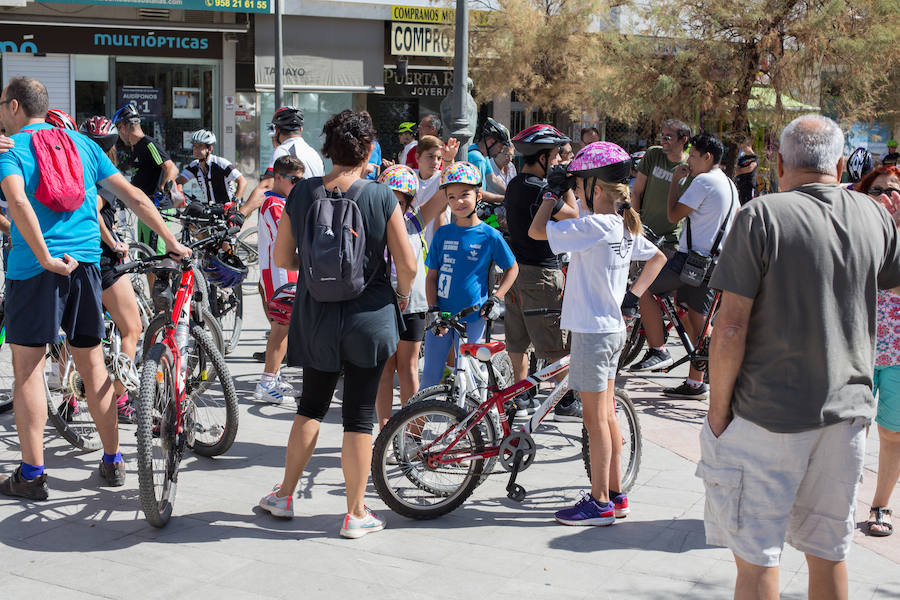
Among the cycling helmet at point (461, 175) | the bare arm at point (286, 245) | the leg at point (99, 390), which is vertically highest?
the cycling helmet at point (461, 175)

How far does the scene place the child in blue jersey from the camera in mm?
5699

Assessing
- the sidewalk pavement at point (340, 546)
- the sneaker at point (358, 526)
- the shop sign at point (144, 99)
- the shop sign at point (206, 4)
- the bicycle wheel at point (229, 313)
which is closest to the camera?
the sidewalk pavement at point (340, 546)

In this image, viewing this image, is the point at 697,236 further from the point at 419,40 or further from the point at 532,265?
the point at 419,40

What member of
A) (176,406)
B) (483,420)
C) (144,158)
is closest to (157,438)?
(176,406)

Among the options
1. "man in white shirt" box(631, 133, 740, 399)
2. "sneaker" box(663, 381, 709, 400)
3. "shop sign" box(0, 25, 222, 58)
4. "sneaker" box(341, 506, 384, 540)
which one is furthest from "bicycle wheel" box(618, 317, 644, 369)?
"shop sign" box(0, 25, 222, 58)

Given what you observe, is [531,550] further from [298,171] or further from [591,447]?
[298,171]

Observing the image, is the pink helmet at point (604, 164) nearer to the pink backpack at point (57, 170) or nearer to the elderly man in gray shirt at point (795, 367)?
the elderly man in gray shirt at point (795, 367)

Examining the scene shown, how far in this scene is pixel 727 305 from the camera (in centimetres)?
315

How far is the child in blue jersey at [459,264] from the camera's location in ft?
18.7

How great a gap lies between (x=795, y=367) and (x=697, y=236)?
4.43 m

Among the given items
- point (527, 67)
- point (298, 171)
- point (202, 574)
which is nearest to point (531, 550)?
point (202, 574)

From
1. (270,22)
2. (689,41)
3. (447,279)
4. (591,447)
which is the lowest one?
(591,447)

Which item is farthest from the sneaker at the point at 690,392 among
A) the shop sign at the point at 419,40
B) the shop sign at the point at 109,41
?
the shop sign at the point at 419,40

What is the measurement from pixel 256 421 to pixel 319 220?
2.59 meters
